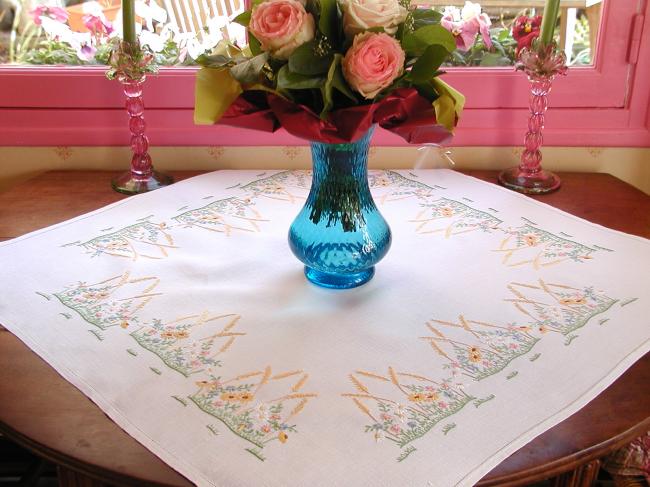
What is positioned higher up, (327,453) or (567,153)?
(567,153)

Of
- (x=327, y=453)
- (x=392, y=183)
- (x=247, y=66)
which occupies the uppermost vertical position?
(x=247, y=66)

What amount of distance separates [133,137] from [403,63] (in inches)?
29.2

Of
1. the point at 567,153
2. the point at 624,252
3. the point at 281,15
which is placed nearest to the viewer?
the point at 281,15

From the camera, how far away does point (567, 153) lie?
149cm

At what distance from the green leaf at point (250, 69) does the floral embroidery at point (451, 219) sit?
46cm

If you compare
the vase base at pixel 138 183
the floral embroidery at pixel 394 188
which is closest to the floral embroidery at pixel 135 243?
the vase base at pixel 138 183

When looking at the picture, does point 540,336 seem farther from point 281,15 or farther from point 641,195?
point 641,195

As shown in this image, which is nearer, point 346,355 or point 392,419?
point 392,419

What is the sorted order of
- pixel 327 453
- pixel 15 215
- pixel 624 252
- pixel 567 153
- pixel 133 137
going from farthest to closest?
pixel 567 153, pixel 133 137, pixel 15 215, pixel 624 252, pixel 327 453

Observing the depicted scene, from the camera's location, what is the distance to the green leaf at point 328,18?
31.8 inches

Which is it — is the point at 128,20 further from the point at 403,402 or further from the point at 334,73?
the point at 403,402

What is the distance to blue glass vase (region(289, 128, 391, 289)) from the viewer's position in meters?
0.94

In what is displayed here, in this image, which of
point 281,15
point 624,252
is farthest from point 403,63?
point 624,252

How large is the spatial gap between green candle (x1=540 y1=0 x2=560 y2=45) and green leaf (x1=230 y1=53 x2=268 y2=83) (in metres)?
0.68
